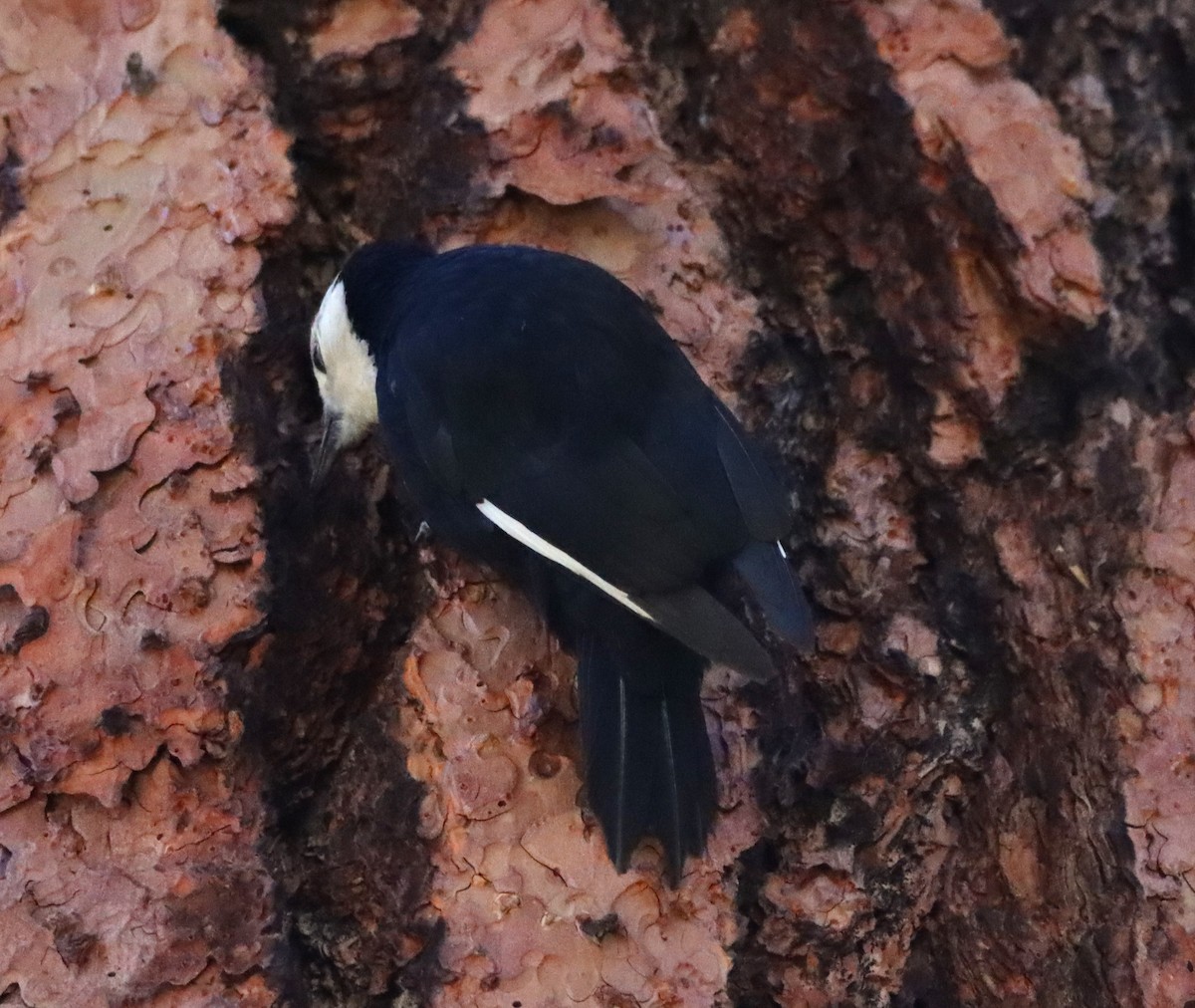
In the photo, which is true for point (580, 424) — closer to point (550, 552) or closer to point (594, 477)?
point (594, 477)

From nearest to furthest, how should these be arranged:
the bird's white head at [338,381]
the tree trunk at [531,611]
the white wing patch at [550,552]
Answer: the tree trunk at [531,611] → the white wing patch at [550,552] → the bird's white head at [338,381]

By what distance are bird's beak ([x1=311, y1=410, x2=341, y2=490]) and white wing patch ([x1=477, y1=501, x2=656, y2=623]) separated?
0.23 m

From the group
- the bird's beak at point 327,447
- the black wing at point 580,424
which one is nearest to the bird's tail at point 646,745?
the black wing at point 580,424

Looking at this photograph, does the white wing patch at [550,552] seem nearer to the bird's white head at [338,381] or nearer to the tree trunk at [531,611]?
the tree trunk at [531,611]

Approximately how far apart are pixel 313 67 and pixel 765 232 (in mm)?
702

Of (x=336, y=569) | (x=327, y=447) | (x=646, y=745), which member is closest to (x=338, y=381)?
(x=327, y=447)

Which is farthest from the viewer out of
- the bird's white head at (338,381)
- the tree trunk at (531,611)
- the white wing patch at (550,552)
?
the bird's white head at (338,381)

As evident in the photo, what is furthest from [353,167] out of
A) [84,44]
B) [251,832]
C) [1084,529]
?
[1084,529]

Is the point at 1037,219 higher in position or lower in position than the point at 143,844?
higher

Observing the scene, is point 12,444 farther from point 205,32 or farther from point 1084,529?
point 1084,529

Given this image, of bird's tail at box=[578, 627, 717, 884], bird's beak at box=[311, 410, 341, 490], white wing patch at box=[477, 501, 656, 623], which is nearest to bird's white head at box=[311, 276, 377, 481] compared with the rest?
bird's beak at box=[311, 410, 341, 490]

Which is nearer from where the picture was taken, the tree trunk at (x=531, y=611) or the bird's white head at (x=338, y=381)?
the tree trunk at (x=531, y=611)

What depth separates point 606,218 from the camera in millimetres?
1986

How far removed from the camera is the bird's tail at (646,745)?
1.68 metres
